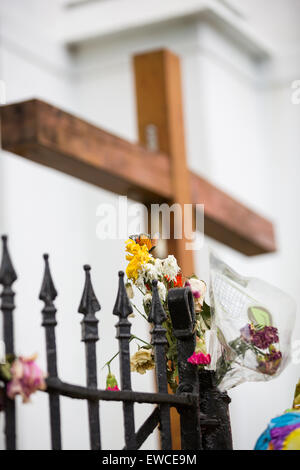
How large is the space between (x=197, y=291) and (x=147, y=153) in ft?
5.22

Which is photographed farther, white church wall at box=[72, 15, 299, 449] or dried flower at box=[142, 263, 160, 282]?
white church wall at box=[72, 15, 299, 449]

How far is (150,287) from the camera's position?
1291 mm

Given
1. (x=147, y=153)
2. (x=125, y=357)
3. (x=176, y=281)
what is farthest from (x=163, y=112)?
(x=125, y=357)

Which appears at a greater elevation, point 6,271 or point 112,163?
point 112,163

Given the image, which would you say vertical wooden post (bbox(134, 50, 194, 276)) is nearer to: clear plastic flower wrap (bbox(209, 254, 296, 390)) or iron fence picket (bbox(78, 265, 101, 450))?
clear plastic flower wrap (bbox(209, 254, 296, 390))

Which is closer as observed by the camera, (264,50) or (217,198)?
(217,198)

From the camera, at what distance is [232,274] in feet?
4.15

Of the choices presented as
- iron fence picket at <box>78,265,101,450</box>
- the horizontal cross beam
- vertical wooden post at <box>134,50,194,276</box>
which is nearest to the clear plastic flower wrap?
iron fence picket at <box>78,265,101,450</box>

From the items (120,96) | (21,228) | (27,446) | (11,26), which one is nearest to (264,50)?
(120,96)

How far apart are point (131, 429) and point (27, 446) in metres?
3.12

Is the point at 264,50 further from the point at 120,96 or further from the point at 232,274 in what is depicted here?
the point at 232,274

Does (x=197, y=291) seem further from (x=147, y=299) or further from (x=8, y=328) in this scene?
(x=8, y=328)

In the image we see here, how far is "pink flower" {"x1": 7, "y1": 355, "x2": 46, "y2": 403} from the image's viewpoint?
0.91 m

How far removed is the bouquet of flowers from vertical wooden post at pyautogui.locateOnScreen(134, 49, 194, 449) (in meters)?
1.63
